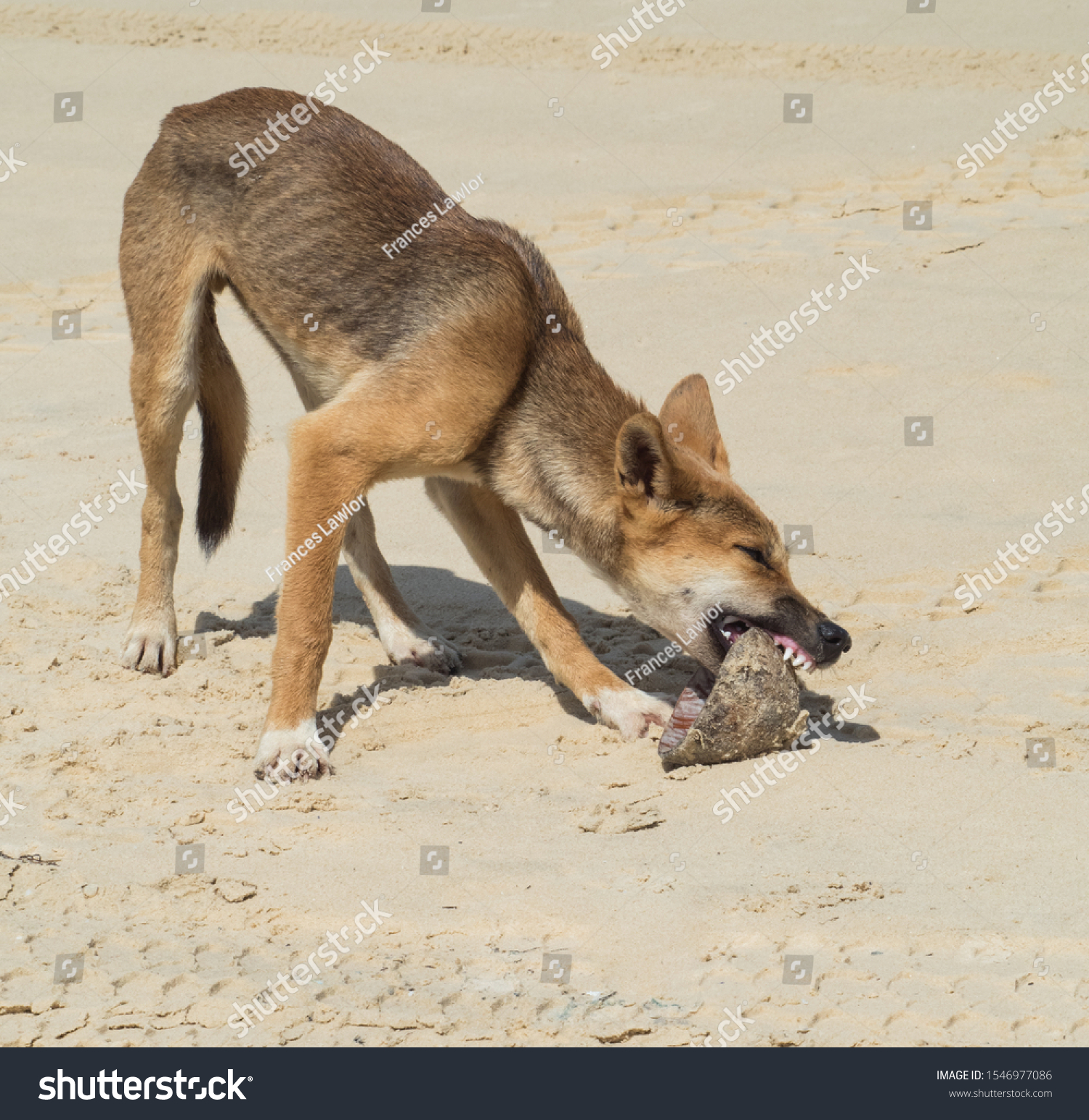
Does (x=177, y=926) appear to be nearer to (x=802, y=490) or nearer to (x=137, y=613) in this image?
(x=137, y=613)

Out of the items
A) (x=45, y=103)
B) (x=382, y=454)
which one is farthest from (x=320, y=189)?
(x=45, y=103)

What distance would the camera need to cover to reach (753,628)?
545cm

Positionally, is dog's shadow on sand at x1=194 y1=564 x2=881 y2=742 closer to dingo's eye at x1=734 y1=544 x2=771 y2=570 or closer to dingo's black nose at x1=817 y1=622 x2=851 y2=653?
dingo's black nose at x1=817 y1=622 x2=851 y2=653

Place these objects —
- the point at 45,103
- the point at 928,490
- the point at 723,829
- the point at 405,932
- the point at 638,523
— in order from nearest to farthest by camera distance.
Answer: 1. the point at 405,932
2. the point at 723,829
3. the point at 638,523
4. the point at 928,490
5. the point at 45,103

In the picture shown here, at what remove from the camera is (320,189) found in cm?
627

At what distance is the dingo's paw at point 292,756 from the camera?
5.57 metres

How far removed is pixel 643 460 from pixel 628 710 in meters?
1.27

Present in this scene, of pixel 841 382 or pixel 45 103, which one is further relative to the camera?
pixel 45 103

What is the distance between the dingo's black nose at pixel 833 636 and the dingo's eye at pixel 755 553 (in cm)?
35

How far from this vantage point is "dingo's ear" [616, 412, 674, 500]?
17.4 feet

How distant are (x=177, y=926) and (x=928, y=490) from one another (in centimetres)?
583

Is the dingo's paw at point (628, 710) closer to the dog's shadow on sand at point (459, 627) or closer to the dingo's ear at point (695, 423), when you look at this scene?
the dog's shadow on sand at point (459, 627)

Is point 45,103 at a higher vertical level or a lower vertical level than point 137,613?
higher

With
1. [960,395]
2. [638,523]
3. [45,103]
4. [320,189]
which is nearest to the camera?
[638,523]
